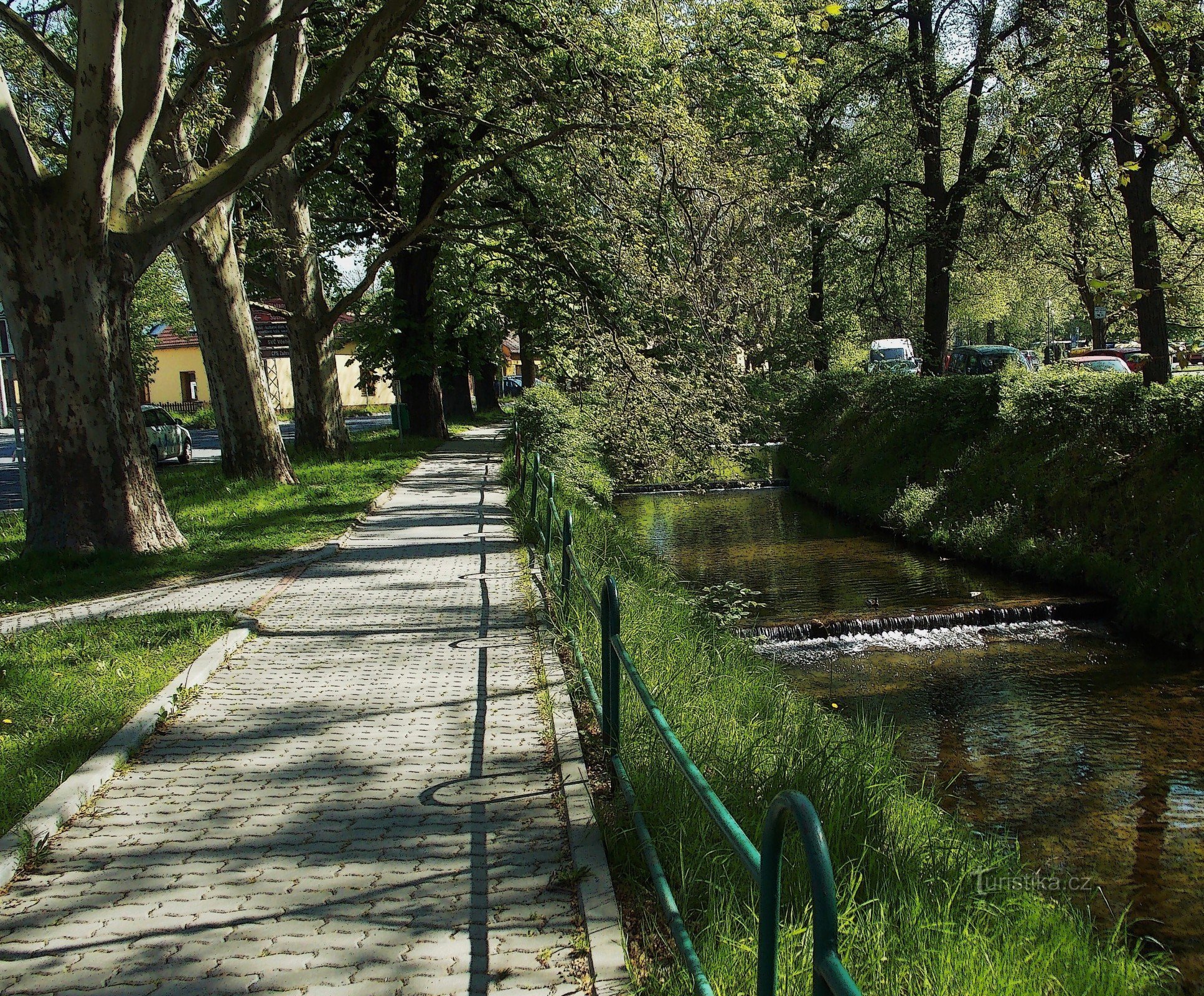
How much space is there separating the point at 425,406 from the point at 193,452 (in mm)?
9059

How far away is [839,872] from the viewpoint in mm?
4617

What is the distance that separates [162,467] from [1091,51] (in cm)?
2447

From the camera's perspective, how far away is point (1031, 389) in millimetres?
18156

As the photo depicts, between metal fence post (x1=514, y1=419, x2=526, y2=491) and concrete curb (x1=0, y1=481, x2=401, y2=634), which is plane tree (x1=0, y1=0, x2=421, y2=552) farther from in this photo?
metal fence post (x1=514, y1=419, x2=526, y2=491)

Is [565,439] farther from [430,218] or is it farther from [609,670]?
[609,670]

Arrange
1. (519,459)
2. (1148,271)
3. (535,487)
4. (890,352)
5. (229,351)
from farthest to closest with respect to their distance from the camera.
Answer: (890,352) → (519,459) → (229,351) → (1148,271) → (535,487)

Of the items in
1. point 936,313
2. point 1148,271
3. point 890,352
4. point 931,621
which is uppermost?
point 936,313

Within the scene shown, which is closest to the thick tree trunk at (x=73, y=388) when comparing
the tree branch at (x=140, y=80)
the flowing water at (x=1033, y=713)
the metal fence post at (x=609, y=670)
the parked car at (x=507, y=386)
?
the tree branch at (x=140, y=80)

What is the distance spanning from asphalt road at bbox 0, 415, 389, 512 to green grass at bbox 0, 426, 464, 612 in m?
2.86

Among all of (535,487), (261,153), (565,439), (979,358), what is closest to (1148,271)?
(535,487)

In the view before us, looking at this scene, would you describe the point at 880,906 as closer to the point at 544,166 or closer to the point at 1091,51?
the point at 1091,51

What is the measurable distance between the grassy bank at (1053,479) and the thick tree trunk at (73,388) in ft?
38.6

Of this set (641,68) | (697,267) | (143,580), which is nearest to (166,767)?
(143,580)

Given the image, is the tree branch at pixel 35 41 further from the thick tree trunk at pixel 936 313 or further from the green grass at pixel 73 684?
the thick tree trunk at pixel 936 313
